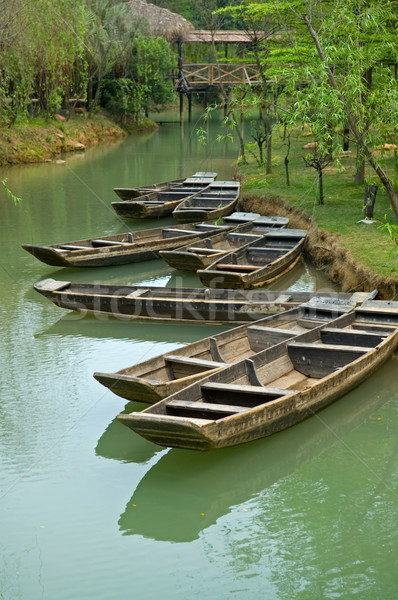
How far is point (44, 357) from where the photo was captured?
10.8 m

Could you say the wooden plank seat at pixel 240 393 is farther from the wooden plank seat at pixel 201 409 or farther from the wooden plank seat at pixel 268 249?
the wooden plank seat at pixel 268 249

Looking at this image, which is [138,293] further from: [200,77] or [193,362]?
[200,77]

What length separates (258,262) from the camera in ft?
45.1

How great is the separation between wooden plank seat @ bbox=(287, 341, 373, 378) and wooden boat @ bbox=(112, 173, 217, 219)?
9208mm

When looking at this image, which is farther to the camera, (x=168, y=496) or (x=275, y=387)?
(x=275, y=387)

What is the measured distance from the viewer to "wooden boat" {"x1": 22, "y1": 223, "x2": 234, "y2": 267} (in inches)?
531

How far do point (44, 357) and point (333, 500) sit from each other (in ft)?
16.5

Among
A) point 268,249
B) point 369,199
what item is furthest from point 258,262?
point 369,199

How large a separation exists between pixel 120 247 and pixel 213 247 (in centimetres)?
173

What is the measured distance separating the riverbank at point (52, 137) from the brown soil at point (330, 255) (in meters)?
12.1

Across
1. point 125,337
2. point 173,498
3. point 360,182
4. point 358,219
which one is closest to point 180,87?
point 360,182

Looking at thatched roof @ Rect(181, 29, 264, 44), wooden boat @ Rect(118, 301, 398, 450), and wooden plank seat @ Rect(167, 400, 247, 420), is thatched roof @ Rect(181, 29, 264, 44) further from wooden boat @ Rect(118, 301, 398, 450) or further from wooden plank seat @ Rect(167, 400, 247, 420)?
wooden plank seat @ Rect(167, 400, 247, 420)

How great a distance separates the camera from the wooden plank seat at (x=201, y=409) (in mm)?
7395

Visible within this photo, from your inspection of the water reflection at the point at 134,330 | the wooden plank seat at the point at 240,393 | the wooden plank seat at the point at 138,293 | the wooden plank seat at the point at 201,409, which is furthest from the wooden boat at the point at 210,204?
the wooden plank seat at the point at 201,409
